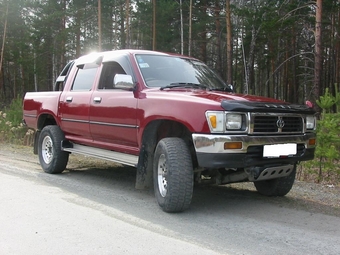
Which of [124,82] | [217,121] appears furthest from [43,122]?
[217,121]

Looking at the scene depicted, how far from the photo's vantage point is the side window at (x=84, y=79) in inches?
242

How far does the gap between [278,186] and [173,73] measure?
2.21 meters

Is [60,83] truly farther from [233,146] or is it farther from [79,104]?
[233,146]

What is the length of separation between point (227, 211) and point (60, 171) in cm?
365

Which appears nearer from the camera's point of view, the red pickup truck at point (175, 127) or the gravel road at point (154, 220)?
the gravel road at point (154, 220)

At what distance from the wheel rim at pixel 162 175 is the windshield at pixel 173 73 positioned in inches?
41.5

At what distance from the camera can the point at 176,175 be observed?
4.10 meters

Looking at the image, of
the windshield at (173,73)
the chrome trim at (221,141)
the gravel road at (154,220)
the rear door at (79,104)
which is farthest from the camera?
the rear door at (79,104)

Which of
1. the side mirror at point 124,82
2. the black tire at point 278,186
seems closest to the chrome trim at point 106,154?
the side mirror at point 124,82

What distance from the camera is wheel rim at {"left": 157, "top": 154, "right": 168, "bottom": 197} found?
4.45 m

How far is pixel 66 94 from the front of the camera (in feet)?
21.5

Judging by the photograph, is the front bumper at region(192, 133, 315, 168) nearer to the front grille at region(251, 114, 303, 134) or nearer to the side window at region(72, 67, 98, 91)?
the front grille at region(251, 114, 303, 134)

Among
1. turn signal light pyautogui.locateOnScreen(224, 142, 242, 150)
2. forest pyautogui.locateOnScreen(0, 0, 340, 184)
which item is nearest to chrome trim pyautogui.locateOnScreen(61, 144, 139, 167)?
turn signal light pyautogui.locateOnScreen(224, 142, 242, 150)

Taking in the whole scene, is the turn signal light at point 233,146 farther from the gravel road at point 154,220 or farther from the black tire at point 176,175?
the gravel road at point 154,220
